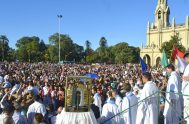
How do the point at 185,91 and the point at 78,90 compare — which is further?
the point at 185,91

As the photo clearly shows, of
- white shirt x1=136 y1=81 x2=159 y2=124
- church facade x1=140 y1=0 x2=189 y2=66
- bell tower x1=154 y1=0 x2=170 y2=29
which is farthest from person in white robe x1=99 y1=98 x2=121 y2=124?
bell tower x1=154 y1=0 x2=170 y2=29

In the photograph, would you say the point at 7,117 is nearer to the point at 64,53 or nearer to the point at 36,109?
the point at 36,109

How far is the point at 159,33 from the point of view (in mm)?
103125

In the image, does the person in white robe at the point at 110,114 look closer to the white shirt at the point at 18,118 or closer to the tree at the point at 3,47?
the white shirt at the point at 18,118

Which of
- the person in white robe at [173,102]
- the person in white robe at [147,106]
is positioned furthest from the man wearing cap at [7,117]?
the person in white robe at [173,102]

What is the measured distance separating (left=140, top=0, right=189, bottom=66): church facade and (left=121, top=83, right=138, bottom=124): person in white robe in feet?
273

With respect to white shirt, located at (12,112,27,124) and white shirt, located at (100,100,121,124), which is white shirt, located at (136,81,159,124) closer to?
white shirt, located at (100,100,121,124)

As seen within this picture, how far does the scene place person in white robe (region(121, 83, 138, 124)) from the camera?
33.7 feet

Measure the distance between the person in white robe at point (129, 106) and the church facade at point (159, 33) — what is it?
83.1 metres

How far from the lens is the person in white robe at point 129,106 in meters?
10.3

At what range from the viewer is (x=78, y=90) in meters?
6.98

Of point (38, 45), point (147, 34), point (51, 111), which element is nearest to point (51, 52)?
point (38, 45)

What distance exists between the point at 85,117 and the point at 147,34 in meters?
101

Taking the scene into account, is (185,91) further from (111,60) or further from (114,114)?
(111,60)
